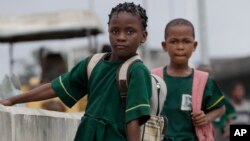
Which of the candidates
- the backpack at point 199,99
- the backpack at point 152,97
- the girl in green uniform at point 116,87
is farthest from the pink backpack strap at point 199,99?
the girl in green uniform at point 116,87

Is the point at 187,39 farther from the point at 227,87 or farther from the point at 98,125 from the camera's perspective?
the point at 227,87

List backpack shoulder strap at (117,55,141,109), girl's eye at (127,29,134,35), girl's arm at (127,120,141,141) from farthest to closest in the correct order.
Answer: girl's eye at (127,29,134,35)
backpack shoulder strap at (117,55,141,109)
girl's arm at (127,120,141,141)

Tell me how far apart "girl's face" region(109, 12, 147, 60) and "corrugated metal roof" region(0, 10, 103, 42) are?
1579cm

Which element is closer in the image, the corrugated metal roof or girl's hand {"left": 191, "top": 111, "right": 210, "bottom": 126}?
girl's hand {"left": 191, "top": 111, "right": 210, "bottom": 126}

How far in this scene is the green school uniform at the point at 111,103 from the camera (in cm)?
590

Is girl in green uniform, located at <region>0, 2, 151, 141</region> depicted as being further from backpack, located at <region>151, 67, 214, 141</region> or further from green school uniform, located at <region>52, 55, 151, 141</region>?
backpack, located at <region>151, 67, 214, 141</region>

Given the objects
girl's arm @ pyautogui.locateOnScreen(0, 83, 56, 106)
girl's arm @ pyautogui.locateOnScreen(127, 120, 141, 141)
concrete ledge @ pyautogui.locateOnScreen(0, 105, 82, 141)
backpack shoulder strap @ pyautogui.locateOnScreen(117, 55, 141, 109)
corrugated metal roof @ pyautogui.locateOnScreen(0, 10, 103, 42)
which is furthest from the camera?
corrugated metal roof @ pyautogui.locateOnScreen(0, 10, 103, 42)

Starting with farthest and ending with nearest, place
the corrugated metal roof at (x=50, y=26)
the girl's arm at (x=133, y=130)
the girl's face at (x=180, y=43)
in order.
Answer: the corrugated metal roof at (x=50, y=26) → the girl's face at (x=180, y=43) → the girl's arm at (x=133, y=130)

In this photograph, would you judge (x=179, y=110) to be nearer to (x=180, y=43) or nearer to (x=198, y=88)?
(x=198, y=88)

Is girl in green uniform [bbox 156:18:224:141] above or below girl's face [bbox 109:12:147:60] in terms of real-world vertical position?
below

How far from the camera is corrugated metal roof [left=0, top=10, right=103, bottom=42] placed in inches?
877

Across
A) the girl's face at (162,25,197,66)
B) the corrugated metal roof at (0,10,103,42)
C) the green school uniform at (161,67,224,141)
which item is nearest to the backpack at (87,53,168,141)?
the green school uniform at (161,67,224,141)

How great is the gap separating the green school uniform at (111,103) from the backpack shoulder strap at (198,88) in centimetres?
191

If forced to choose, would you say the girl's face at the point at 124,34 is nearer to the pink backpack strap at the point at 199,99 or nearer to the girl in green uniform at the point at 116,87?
the girl in green uniform at the point at 116,87
